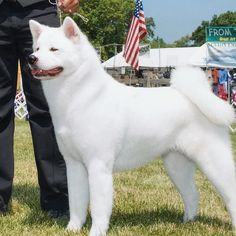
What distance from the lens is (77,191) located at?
3.81 metres

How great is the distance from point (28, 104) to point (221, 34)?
13.9 metres

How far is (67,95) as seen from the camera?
353 centimetres

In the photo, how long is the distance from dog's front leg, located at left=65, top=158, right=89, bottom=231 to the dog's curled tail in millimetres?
1003

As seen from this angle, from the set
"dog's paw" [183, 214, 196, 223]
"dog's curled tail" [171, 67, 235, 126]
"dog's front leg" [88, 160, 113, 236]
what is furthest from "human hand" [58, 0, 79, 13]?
"dog's paw" [183, 214, 196, 223]

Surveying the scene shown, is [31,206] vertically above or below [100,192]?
below

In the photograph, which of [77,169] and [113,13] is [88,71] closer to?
[77,169]

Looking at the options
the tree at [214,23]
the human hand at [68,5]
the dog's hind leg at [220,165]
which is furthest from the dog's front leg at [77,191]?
the tree at [214,23]

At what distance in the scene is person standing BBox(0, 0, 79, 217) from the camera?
164 inches

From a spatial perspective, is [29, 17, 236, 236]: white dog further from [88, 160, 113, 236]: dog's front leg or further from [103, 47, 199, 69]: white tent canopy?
[103, 47, 199, 69]: white tent canopy

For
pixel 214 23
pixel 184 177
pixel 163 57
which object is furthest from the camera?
pixel 214 23

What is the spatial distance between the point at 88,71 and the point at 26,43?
36.8 inches

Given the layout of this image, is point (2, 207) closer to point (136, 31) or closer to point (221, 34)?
point (136, 31)

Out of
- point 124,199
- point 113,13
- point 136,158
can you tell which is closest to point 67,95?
point 136,158

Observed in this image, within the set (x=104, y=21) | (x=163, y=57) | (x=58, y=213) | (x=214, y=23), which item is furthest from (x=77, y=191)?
(x=214, y=23)
